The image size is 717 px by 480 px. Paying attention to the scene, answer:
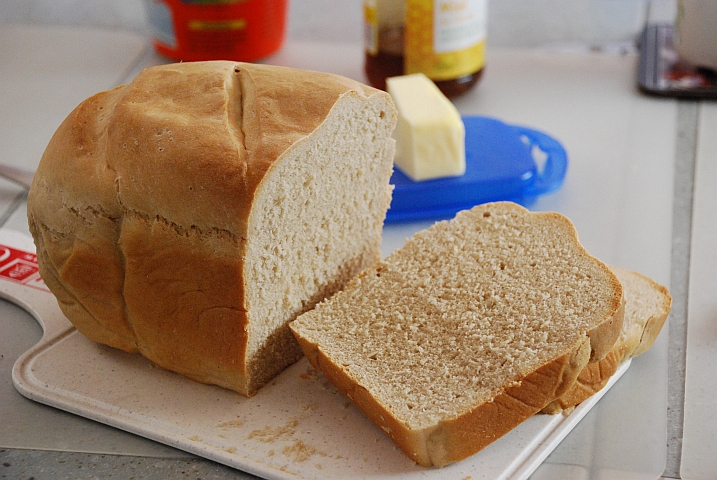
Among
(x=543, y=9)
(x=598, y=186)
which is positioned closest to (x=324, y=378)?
(x=598, y=186)

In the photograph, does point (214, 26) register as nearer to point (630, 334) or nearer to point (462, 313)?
point (462, 313)

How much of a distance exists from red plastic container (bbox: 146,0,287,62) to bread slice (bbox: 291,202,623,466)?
5.32 feet

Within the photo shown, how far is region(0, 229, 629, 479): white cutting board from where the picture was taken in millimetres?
1643

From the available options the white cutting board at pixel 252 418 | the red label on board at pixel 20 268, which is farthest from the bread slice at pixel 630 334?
the red label on board at pixel 20 268

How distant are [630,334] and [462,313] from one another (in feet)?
1.22

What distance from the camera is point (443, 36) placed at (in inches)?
116

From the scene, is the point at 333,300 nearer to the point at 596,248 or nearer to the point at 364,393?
the point at 364,393

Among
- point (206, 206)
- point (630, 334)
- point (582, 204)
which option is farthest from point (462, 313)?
point (582, 204)

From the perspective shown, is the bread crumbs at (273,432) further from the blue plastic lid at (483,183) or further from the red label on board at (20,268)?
the blue plastic lid at (483,183)

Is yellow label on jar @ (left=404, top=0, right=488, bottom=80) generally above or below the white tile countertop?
above

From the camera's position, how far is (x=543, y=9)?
13.5 feet

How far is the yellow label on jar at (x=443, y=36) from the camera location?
2895 millimetres

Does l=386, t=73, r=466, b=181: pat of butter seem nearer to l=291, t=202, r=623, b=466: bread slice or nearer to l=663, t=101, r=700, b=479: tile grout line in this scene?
l=291, t=202, r=623, b=466: bread slice

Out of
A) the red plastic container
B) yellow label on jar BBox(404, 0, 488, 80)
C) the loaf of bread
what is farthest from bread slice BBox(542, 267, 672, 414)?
the red plastic container
